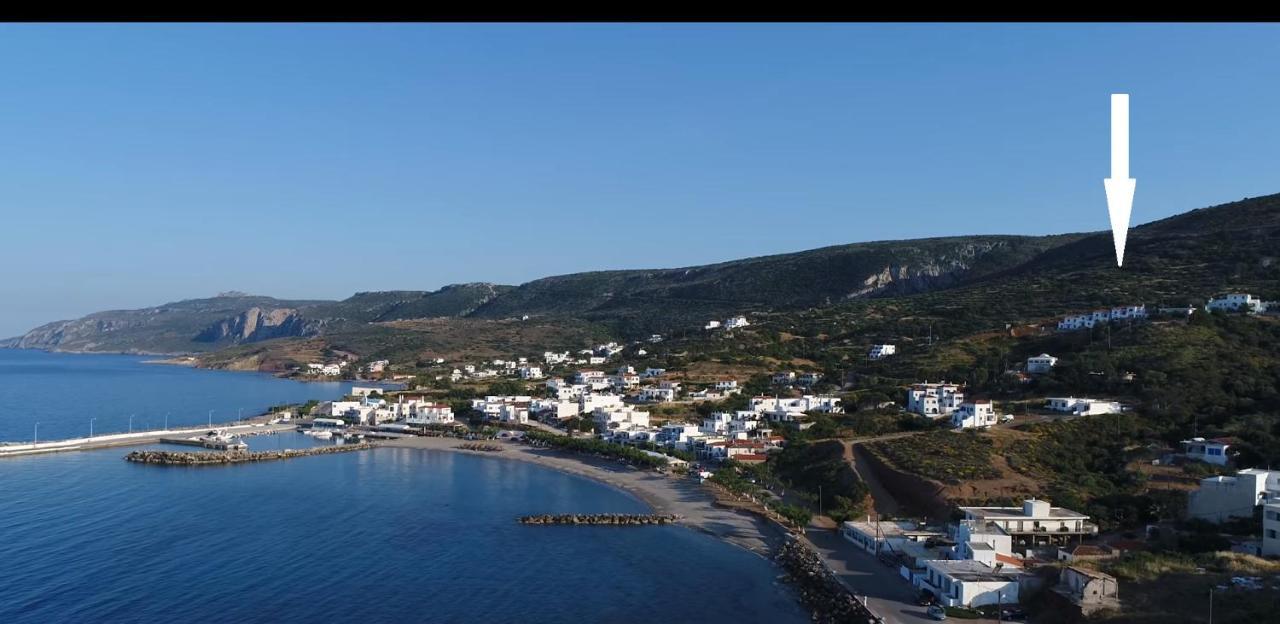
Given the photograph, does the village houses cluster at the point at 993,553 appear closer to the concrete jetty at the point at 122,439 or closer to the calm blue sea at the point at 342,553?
the calm blue sea at the point at 342,553

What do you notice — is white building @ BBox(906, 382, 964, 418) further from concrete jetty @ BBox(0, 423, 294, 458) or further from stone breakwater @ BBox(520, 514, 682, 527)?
concrete jetty @ BBox(0, 423, 294, 458)

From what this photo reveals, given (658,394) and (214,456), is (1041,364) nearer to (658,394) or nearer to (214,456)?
(658,394)

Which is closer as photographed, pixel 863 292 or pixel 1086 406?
pixel 1086 406

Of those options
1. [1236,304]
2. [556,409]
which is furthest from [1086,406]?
[556,409]

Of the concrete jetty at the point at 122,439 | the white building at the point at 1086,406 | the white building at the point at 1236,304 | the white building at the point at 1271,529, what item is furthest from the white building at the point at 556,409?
the white building at the point at 1271,529

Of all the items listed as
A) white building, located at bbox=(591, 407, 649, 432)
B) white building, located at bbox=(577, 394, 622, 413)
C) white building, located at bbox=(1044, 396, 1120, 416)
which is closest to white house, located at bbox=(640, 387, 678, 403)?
white building, located at bbox=(577, 394, 622, 413)
